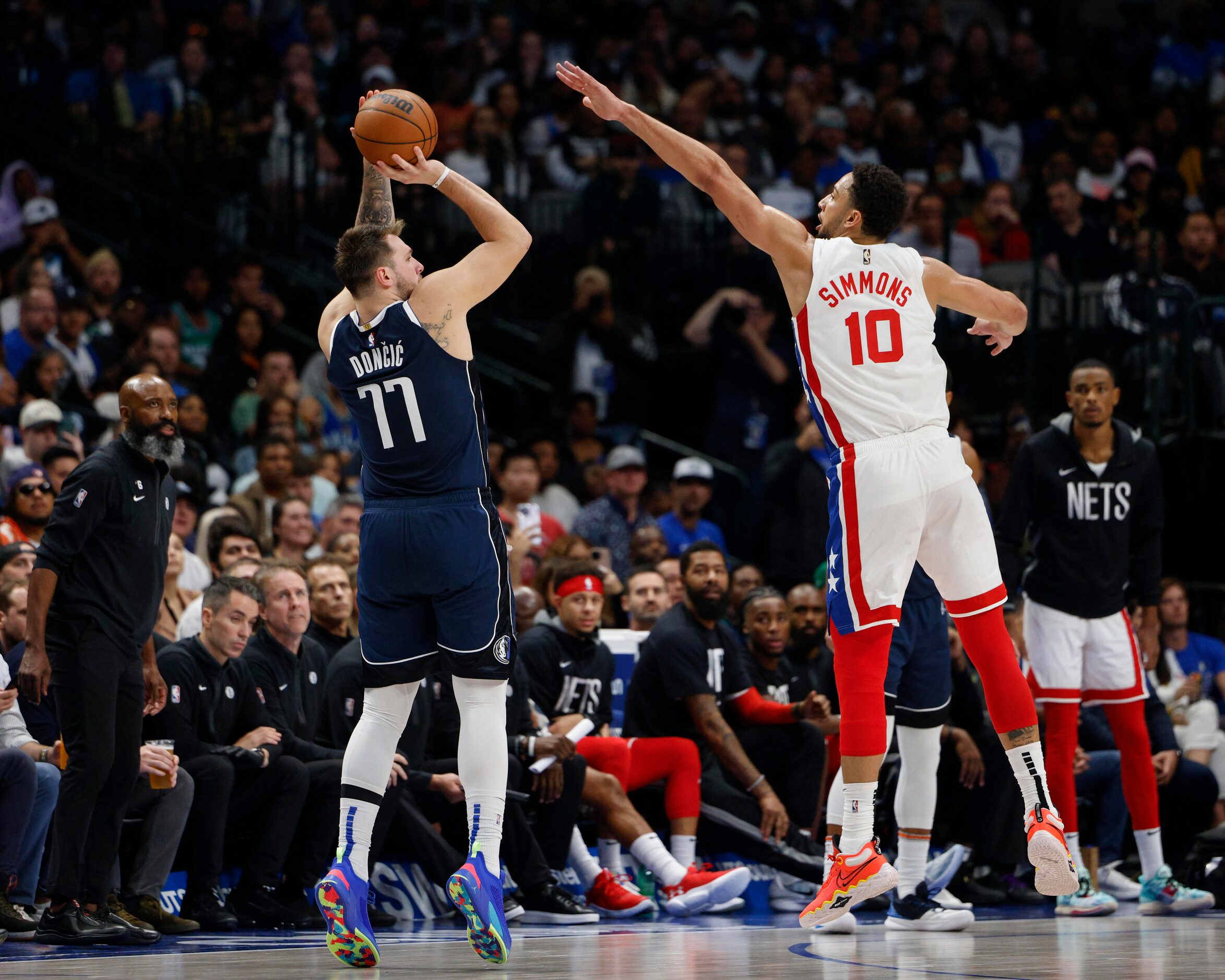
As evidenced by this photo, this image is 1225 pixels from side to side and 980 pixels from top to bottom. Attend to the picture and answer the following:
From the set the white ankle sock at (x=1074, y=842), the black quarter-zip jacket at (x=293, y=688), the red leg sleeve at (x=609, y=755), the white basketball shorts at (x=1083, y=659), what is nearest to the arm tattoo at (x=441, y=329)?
the black quarter-zip jacket at (x=293, y=688)

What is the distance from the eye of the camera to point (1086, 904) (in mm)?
8391

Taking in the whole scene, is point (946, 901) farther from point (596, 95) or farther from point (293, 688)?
point (596, 95)

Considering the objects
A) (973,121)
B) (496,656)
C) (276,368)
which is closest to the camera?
(496,656)

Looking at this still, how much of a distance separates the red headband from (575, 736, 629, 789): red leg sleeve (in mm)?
822

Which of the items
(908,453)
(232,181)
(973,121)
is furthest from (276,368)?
(973,121)

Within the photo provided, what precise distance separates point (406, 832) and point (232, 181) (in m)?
8.78

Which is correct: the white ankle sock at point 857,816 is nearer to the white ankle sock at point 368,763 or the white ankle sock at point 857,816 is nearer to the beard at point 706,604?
the white ankle sock at point 368,763

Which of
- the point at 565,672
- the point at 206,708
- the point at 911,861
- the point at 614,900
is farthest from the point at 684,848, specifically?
the point at 206,708

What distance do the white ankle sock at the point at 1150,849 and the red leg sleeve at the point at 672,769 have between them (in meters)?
2.35

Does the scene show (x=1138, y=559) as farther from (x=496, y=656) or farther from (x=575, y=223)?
(x=575, y=223)

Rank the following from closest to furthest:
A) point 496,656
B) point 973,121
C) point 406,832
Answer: point 496,656 < point 406,832 < point 973,121

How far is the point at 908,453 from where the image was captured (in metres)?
6.32

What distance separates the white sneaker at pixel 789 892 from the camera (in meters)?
9.47

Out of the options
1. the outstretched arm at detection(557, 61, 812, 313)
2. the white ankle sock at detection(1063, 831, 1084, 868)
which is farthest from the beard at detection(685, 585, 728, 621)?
the outstretched arm at detection(557, 61, 812, 313)
